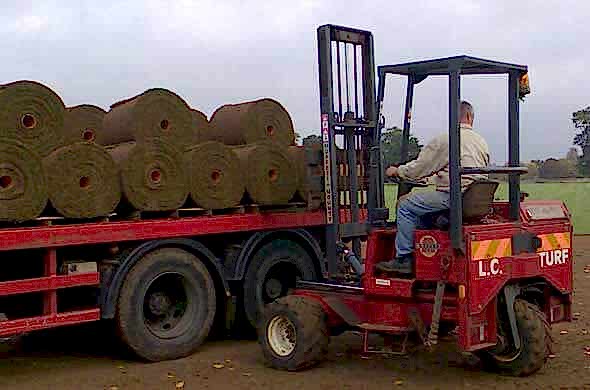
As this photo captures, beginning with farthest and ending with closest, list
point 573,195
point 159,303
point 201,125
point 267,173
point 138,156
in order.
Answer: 1. point 573,195
2. point 201,125
3. point 267,173
4. point 159,303
5. point 138,156

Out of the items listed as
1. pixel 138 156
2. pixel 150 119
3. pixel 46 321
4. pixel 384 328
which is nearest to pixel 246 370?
pixel 384 328

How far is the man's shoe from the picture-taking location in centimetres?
736

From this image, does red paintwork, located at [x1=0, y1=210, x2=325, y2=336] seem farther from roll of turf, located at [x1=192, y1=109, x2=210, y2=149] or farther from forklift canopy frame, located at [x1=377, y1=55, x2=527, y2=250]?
forklift canopy frame, located at [x1=377, y1=55, x2=527, y2=250]

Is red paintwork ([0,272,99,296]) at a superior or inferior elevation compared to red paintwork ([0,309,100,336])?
superior

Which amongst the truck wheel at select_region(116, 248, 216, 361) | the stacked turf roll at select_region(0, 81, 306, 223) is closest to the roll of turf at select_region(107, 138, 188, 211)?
the stacked turf roll at select_region(0, 81, 306, 223)

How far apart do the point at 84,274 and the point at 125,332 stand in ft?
2.12

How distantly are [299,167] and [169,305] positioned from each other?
2037 millimetres

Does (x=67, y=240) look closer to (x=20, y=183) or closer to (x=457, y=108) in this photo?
(x=20, y=183)

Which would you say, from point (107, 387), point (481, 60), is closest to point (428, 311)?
point (481, 60)

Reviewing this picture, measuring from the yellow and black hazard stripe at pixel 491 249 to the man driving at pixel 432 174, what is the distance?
421 millimetres

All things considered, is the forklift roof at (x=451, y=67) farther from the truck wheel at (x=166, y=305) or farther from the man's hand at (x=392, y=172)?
the truck wheel at (x=166, y=305)

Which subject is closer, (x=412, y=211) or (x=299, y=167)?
(x=412, y=211)

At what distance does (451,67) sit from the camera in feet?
23.4

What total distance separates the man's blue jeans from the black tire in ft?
6.74
